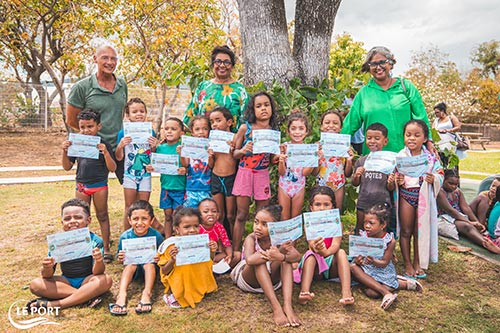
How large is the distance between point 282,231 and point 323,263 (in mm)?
667

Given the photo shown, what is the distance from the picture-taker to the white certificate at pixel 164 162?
3.90 m

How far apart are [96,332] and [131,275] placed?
2.07 ft

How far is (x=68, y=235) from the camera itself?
295cm

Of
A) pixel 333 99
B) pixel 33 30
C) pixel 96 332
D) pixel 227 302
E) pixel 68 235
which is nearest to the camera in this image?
pixel 96 332

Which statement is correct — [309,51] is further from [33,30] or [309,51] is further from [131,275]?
[33,30]

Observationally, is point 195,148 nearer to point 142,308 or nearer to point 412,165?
point 142,308

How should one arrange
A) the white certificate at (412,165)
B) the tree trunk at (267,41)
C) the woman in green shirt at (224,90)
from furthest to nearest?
the tree trunk at (267,41), the woman in green shirt at (224,90), the white certificate at (412,165)

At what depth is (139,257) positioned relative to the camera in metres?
3.26

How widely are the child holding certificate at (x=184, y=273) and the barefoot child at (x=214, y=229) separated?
0.21 meters

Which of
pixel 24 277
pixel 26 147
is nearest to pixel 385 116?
pixel 24 277

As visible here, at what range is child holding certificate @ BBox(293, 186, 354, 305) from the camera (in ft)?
10.3

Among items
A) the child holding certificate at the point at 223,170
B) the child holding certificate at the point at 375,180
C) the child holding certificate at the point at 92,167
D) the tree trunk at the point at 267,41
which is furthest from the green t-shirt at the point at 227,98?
the child holding certificate at the point at 375,180

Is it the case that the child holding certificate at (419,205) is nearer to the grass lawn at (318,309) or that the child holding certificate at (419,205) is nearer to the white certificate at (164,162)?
the grass lawn at (318,309)

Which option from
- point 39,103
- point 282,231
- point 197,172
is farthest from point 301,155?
point 39,103
